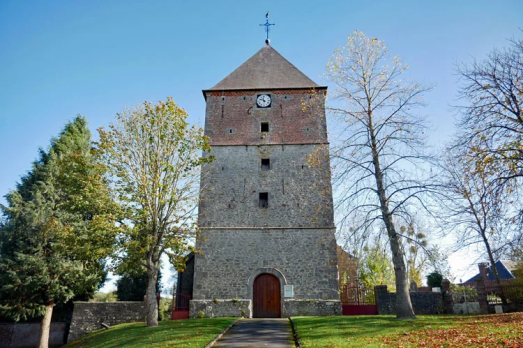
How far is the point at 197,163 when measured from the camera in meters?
15.0

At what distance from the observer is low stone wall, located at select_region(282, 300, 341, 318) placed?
15.2 metres

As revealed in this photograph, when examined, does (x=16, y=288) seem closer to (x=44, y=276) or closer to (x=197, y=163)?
(x=44, y=276)

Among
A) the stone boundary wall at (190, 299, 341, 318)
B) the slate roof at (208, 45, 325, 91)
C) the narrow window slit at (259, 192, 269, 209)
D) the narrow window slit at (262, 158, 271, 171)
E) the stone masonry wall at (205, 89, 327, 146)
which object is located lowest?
the stone boundary wall at (190, 299, 341, 318)

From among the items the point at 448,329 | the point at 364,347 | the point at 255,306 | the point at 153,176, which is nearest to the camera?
the point at 364,347

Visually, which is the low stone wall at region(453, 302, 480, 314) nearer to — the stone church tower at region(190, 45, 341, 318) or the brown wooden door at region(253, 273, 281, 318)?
the stone church tower at region(190, 45, 341, 318)

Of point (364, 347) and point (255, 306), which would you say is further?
point (255, 306)

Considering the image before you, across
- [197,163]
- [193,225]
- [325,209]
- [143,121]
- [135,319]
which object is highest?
[143,121]

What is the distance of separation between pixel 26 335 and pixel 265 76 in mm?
18695

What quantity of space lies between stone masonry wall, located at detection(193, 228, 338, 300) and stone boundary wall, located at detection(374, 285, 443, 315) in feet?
6.43

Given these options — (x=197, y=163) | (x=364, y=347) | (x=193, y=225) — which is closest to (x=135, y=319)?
(x=193, y=225)

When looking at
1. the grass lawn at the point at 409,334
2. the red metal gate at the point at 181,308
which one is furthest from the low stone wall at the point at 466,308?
the red metal gate at the point at 181,308

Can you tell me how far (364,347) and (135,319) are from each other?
40.6 ft

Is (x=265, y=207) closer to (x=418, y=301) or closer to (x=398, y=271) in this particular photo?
(x=398, y=271)

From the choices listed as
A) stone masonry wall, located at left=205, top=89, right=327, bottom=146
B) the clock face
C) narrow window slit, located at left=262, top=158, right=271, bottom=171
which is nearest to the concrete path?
narrow window slit, located at left=262, top=158, right=271, bottom=171
